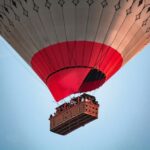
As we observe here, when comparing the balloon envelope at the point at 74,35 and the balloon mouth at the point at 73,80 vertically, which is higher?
the balloon envelope at the point at 74,35

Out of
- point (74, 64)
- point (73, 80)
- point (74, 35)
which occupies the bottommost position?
point (73, 80)

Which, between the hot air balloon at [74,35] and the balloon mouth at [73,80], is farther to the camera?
the balloon mouth at [73,80]

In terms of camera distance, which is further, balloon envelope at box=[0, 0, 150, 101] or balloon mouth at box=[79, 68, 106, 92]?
balloon mouth at box=[79, 68, 106, 92]

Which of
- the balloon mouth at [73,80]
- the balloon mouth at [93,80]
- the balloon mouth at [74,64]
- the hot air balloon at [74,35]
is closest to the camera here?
the hot air balloon at [74,35]

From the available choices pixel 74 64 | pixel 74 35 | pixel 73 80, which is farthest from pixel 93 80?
pixel 74 35

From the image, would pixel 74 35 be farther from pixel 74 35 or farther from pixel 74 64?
pixel 74 64

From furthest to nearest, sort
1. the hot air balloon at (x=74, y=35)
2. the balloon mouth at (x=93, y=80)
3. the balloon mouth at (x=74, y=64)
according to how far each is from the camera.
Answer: the balloon mouth at (x=93, y=80) < the balloon mouth at (x=74, y=64) < the hot air balloon at (x=74, y=35)

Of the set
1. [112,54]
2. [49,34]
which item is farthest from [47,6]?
[112,54]

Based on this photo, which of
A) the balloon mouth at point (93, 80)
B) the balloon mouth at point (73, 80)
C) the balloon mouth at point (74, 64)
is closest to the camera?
the balloon mouth at point (74, 64)
